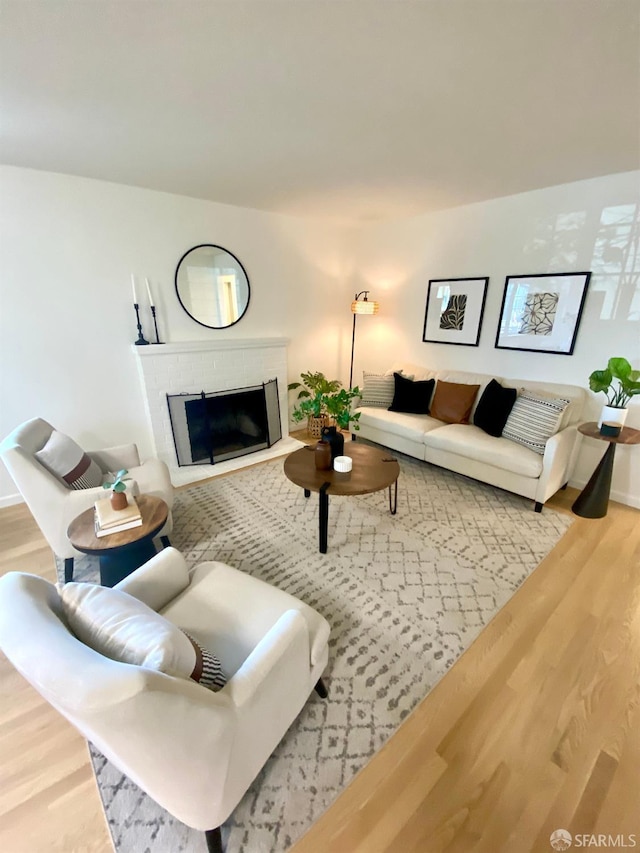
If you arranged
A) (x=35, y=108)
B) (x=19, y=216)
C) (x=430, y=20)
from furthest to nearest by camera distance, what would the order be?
(x=19, y=216), (x=35, y=108), (x=430, y=20)

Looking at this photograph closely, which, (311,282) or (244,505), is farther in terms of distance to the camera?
(311,282)

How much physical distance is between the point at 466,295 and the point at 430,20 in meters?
2.63

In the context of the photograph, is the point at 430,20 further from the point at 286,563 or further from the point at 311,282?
the point at 311,282

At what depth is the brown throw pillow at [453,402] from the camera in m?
3.37

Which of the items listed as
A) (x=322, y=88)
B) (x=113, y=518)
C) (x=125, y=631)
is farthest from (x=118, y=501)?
(x=322, y=88)

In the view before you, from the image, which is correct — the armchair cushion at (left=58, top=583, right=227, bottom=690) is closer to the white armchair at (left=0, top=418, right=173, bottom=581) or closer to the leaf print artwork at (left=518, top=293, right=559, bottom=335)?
the white armchair at (left=0, top=418, right=173, bottom=581)

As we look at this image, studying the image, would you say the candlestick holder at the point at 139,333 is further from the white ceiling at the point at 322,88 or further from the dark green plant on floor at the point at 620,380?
the dark green plant on floor at the point at 620,380

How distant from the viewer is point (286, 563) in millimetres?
2168

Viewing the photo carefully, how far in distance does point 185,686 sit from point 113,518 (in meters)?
1.29

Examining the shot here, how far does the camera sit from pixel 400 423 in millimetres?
3457

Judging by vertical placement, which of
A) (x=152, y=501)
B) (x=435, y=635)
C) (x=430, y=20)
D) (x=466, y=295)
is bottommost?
(x=435, y=635)

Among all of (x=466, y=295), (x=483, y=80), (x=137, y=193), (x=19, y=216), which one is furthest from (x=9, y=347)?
(x=466, y=295)

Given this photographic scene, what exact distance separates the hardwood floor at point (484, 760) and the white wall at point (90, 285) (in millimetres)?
1992

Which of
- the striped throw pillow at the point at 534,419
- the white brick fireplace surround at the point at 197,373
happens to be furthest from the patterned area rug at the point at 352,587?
the striped throw pillow at the point at 534,419
